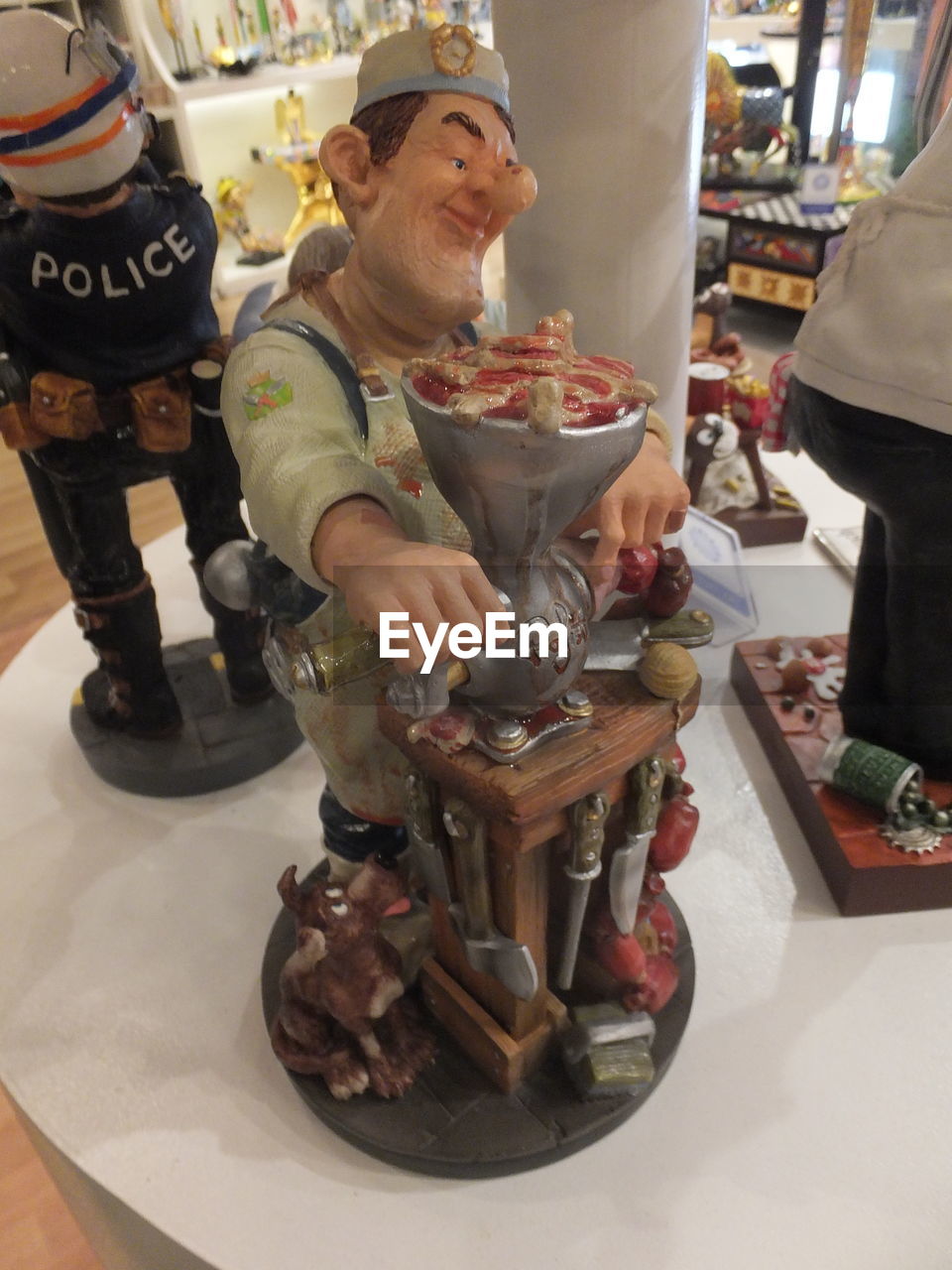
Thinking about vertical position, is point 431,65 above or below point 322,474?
above

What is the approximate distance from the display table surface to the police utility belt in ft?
1.34

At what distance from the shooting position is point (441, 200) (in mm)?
613

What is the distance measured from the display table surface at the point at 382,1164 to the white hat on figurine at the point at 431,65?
0.71m

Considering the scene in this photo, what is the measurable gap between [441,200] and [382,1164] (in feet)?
2.22

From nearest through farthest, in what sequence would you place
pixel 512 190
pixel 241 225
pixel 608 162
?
1. pixel 512 190
2. pixel 608 162
3. pixel 241 225

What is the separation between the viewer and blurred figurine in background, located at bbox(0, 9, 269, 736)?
736mm

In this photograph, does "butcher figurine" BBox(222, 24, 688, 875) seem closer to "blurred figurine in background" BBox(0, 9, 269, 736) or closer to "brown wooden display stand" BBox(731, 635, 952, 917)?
"blurred figurine in background" BBox(0, 9, 269, 736)

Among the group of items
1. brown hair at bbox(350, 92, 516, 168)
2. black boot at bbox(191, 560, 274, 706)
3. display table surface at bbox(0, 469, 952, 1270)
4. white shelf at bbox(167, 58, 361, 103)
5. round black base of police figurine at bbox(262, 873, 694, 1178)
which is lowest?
display table surface at bbox(0, 469, 952, 1270)

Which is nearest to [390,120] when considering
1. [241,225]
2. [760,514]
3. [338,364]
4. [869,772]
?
[338,364]

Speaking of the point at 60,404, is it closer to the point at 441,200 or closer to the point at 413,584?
the point at 441,200

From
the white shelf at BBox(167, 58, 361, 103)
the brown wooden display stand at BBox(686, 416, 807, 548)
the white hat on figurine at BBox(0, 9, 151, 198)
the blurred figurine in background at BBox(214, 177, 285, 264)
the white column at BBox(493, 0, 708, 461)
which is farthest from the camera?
the blurred figurine in background at BBox(214, 177, 285, 264)

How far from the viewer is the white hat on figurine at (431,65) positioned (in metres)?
0.61

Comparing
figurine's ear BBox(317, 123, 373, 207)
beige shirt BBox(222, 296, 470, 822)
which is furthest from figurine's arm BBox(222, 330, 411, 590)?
figurine's ear BBox(317, 123, 373, 207)

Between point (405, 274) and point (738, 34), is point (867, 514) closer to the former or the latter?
A: point (405, 274)
